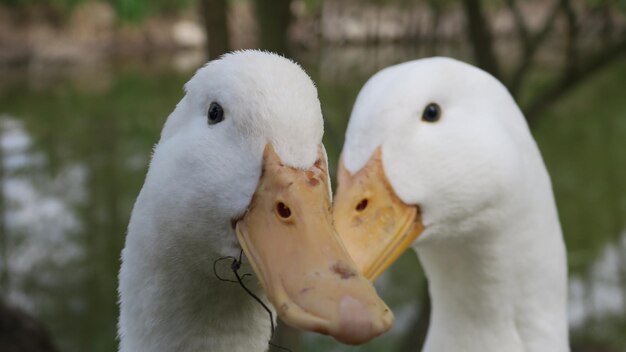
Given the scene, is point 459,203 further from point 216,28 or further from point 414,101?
point 216,28

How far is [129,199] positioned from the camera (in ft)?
26.4

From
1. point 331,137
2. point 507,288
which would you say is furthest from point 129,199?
point 507,288

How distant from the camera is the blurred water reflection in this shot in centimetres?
568

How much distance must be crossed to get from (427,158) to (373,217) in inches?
8.4

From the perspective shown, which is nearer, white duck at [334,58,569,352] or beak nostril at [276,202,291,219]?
beak nostril at [276,202,291,219]

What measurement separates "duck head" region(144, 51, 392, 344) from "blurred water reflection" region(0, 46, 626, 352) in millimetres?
2242

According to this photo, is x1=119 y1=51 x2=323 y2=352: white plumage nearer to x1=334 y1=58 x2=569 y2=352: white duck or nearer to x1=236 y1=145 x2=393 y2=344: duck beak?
x1=236 y1=145 x2=393 y2=344: duck beak

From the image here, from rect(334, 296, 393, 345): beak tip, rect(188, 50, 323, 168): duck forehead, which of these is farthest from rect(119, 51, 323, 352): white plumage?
rect(334, 296, 393, 345): beak tip

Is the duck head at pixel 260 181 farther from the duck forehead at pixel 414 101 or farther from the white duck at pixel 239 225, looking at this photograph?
the duck forehead at pixel 414 101

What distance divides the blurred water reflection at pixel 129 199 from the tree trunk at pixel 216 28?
0.50 meters

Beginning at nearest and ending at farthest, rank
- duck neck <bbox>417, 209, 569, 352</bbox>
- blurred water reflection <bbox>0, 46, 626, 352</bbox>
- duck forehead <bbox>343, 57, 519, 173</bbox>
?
duck forehead <bbox>343, 57, 519, 173</bbox> < duck neck <bbox>417, 209, 569, 352</bbox> < blurred water reflection <bbox>0, 46, 626, 352</bbox>

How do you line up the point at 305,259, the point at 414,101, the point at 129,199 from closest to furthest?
1. the point at 305,259
2. the point at 414,101
3. the point at 129,199

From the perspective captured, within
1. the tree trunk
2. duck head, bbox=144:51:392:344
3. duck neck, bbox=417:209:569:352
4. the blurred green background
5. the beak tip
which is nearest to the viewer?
the beak tip

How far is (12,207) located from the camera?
7.95 metres
